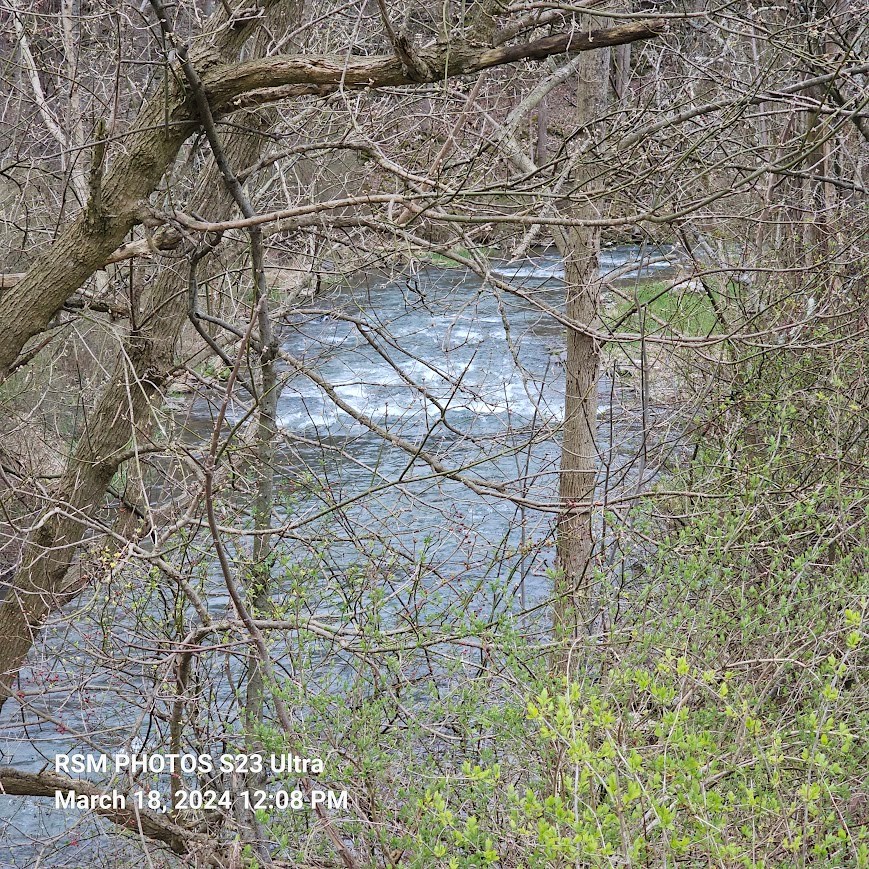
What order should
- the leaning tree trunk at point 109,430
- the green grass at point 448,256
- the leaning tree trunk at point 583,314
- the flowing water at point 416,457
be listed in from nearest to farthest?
the green grass at point 448,256 → the flowing water at point 416,457 → the leaning tree trunk at point 109,430 → the leaning tree trunk at point 583,314

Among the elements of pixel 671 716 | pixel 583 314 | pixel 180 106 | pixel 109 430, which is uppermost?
pixel 583 314

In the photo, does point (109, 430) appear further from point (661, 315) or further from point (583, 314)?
point (661, 315)

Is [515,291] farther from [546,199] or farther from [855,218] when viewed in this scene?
[855,218]

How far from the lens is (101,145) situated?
388cm

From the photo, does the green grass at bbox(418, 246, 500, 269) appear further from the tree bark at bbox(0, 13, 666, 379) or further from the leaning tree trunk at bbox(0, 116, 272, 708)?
the leaning tree trunk at bbox(0, 116, 272, 708)

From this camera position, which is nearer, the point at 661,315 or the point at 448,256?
the point at 448,256

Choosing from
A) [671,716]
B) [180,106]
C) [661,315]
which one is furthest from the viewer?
[661,315]

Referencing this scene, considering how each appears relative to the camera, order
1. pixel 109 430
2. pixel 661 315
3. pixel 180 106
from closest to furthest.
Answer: pixel 180 106 < pixel 109 430 < pixel 661 315

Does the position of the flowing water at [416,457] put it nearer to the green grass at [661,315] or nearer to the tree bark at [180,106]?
the green grass at [661,315]

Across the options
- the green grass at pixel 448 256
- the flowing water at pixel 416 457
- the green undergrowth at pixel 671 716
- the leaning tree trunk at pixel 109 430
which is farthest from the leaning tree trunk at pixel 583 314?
the leaning tree trunk at pixel 109 430

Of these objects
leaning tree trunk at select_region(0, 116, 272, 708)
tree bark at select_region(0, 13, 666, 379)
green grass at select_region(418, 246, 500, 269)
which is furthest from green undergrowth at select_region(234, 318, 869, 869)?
leaning tree trunk at select_region(0, 116, 272, 708)

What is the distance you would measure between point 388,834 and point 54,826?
13.5 feet

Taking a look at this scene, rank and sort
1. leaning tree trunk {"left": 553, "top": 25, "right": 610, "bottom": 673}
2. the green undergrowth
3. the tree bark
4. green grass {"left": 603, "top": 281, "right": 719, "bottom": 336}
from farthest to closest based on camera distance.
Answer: leaning tree trunk {"left": 553, "top": 25, "right": 610, "bottom": 673} → green grass {"left": 603, "top": 281, "right": 719, "bottom": 336} → the tree bark → the green undergrowth

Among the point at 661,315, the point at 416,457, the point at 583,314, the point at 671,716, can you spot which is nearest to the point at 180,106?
the point at 416,457
